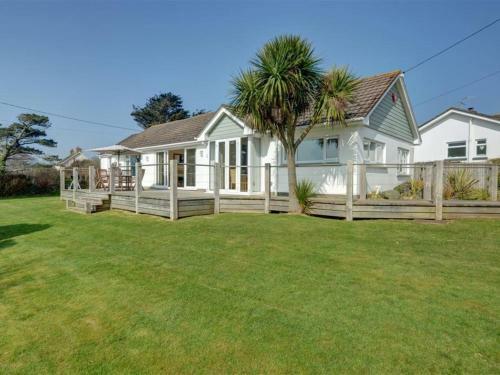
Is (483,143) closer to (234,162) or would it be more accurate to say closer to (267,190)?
(234,162)

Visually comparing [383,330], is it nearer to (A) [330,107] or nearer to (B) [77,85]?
(A) [330,107]

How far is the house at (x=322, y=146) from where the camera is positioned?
33.7ft

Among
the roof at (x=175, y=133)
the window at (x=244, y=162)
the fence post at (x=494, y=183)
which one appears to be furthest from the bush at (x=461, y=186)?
the roof at (x=175, y=133)

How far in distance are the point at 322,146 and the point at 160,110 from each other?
140 feet

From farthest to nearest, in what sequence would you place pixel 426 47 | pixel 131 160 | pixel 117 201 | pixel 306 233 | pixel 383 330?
pixel 131 160
pixel 426 47
pixel 117 201
pixel 306 233
pixel 383 330

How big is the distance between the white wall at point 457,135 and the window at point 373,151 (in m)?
13.0

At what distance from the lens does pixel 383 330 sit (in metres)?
2.71

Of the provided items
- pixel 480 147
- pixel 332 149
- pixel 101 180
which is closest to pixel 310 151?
pixel 332 149

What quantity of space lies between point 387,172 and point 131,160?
52.4 feet

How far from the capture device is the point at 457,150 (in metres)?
21.3

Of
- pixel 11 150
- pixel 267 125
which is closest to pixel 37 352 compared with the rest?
pixel 267 125

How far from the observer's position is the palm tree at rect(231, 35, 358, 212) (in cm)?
843

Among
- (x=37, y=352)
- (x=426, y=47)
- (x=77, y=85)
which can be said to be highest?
(x=77, y=85)

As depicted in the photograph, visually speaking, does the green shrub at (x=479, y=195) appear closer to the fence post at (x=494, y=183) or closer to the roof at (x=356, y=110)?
the fence post at (x=494, y=183)
